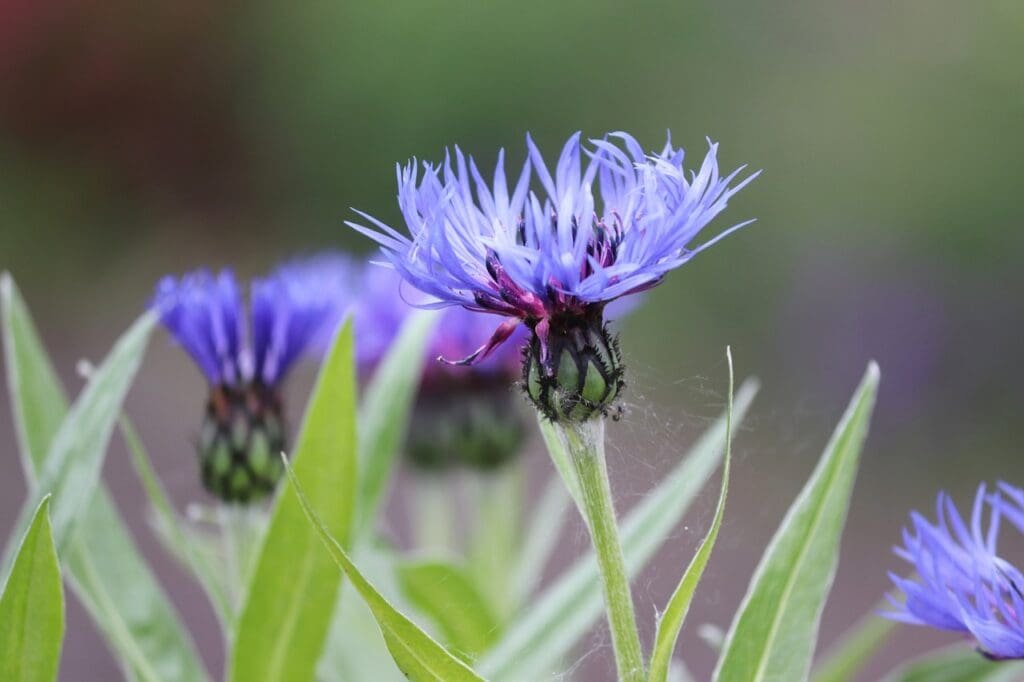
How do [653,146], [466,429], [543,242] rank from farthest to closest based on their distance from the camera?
[653,146], [466,429], [543,242]

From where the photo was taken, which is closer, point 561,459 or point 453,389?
point 561,459

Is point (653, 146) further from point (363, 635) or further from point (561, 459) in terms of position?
point (561, 459)

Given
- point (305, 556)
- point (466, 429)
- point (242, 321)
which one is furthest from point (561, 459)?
point (466, 429)

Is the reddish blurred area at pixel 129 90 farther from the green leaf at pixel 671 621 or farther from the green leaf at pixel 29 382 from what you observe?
the green leaf at pixel 671 621

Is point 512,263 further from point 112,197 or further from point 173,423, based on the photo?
point 112,197

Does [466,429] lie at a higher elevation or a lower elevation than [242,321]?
lower

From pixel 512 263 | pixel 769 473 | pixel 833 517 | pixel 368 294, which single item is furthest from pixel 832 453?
pixel 769 473

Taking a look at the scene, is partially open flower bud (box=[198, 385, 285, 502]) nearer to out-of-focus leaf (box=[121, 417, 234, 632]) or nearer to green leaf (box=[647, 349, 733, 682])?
out-of-focus leaf (box=[121, 417, 234, 632])

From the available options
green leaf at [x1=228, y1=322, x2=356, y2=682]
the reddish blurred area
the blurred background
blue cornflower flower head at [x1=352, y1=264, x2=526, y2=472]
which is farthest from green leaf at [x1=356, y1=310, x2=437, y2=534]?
the reddish blurred area
